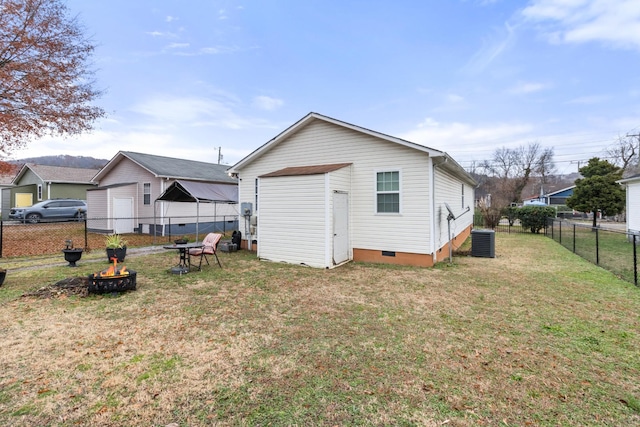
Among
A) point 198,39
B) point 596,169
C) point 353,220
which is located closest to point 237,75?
point 198,39

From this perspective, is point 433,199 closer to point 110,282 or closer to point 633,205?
point 110,282

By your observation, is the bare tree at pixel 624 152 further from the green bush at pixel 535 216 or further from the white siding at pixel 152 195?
the white siding at pixel 152 195

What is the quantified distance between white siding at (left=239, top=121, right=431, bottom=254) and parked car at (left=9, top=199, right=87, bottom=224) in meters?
17.0

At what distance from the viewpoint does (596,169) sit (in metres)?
18.5

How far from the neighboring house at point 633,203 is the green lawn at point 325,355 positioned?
11.0 m

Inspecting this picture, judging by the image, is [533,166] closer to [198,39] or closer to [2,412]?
[198,39]

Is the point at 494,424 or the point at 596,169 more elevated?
the point at 596,169

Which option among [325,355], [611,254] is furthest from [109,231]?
[611,254]

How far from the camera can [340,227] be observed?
8.71 metres

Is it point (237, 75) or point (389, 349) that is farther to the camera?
point (237, 75)

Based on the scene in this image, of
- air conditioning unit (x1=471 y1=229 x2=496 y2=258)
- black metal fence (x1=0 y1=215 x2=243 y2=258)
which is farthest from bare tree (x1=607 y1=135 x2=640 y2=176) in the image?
black metal fence (x1=0 y1=215 x2=243 y2=258)

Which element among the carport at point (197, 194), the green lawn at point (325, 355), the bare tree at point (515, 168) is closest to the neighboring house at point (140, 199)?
the carport at point (197, 194)

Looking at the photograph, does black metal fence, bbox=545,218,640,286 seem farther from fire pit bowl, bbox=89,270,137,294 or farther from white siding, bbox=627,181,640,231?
fire pit bowl, bbox=89,270,137,294

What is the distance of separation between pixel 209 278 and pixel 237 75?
445 inches
